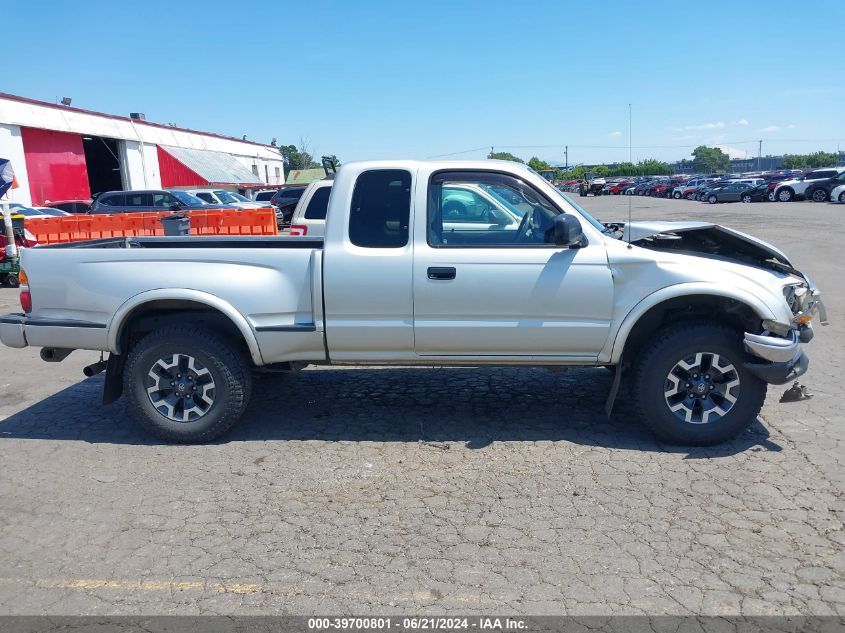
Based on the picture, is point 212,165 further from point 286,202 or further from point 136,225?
point 136,225

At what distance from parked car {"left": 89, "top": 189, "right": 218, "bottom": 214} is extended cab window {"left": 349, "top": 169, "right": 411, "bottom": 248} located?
66.9ft

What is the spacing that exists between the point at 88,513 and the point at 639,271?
3.85m

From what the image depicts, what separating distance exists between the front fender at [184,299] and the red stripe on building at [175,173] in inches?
1698

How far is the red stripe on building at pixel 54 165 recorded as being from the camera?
31641 millimetres

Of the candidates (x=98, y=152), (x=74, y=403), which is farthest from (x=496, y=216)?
(x=98, y=152)

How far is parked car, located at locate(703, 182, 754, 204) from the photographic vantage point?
147 feet

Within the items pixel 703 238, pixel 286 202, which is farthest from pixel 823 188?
pixel 703 238

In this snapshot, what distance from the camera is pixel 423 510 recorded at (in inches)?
165

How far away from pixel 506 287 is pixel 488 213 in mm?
663

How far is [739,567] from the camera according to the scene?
3518 millimetres

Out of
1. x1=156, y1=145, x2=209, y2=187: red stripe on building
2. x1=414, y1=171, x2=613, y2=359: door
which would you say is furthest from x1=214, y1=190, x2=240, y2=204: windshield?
x1=414, y1=171, x2=613, y2=359: door

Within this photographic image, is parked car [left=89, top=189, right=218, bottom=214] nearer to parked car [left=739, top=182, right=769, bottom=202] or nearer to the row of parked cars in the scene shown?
the row of parked cars

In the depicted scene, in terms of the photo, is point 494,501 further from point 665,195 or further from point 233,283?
point 665,195

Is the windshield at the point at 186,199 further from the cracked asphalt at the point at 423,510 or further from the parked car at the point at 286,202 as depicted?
the cracked asphalt at the point at 423,510
